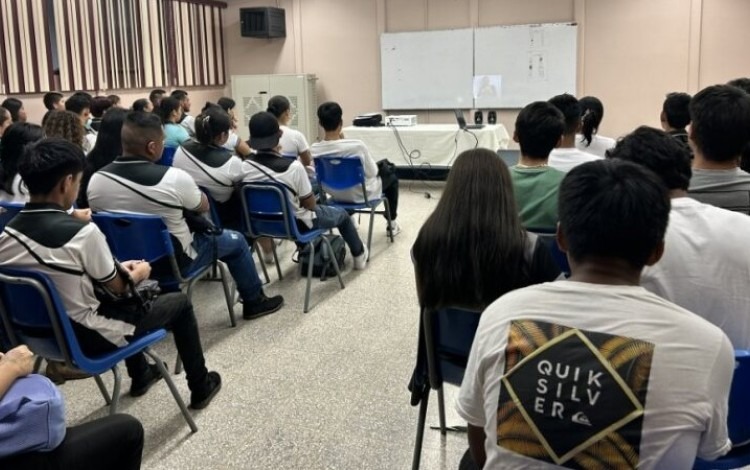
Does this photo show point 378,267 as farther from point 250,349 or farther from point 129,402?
point 129,402

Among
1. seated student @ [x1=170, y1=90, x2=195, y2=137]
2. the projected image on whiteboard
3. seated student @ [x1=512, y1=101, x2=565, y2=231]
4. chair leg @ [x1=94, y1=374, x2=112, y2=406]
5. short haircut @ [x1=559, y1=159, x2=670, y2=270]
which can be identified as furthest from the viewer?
the projected image on whiteboard

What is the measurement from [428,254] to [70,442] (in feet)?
3.30

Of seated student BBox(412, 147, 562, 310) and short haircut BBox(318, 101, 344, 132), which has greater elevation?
short haircut BBox(318, 101, 344, 132)

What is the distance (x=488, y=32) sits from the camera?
819cm

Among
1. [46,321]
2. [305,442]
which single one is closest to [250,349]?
[305,442]

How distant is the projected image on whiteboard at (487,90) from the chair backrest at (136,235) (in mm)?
6162

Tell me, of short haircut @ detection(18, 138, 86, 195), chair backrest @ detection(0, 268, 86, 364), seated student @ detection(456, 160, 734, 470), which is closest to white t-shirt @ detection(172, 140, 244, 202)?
short haircut @ detection(18, 138, 86, 195)

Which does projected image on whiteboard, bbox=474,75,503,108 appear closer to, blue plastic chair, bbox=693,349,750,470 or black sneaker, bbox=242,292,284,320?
black sneaker, bbox=242,292,284,320

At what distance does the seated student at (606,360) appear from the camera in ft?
3.23

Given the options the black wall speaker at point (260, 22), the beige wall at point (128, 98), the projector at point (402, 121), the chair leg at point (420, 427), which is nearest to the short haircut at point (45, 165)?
the chair leg at point (420, 427)

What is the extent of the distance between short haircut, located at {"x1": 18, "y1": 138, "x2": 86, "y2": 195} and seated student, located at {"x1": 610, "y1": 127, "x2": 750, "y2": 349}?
5.99 feet

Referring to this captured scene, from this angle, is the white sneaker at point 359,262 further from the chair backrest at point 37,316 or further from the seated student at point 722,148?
the seated student at point 722,148

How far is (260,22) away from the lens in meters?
9.12

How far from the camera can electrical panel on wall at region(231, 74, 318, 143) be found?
903 cm
